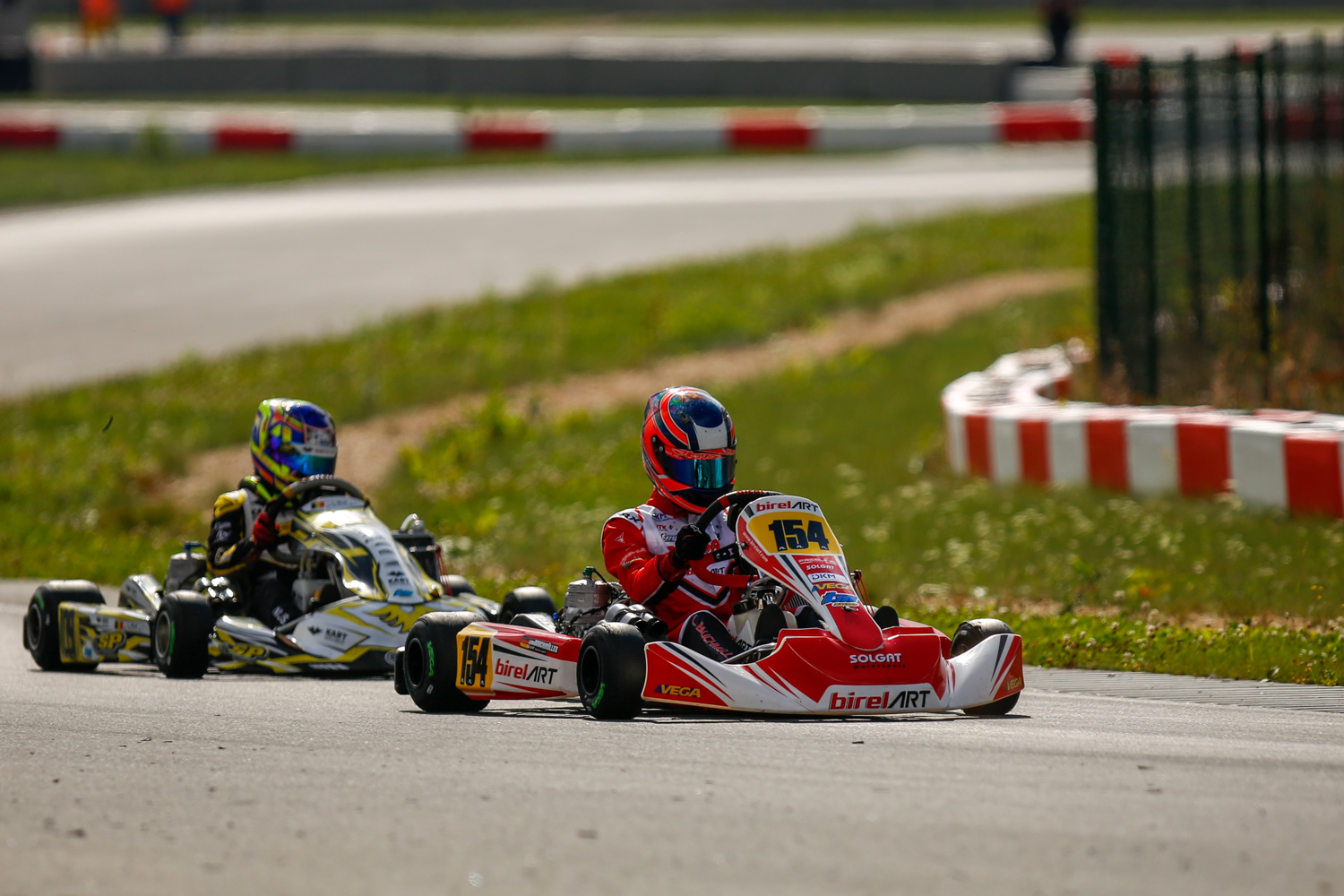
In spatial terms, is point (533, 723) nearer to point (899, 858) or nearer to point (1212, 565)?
point (899, 858)

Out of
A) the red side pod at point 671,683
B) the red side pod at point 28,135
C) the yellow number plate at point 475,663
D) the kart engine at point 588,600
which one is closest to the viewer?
the red side pod at point 671,683

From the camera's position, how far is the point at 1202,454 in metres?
10.4

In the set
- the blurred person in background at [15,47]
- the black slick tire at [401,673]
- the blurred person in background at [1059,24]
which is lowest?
the black slick tire at [401,673]

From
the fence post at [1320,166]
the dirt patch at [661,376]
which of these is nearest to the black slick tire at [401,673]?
the dirt patch at [661,376]

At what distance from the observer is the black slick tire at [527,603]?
862cm

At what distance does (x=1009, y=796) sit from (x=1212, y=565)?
4.67 meters

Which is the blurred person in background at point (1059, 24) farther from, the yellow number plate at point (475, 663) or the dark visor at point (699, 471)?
the yellow number plate at point (475, 663)

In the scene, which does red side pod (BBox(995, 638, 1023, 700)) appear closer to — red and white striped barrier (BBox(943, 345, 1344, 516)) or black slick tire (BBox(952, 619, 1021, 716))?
black slick tire (BBox(952, 619, 1021, 716))

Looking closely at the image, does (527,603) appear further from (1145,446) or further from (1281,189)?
(1281,189)

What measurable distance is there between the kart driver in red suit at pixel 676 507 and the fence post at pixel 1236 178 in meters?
5.90

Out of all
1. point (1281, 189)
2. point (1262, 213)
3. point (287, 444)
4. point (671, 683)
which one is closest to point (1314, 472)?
point (1262, 213)

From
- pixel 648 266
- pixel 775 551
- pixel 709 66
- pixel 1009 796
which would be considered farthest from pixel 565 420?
pixel 709 66

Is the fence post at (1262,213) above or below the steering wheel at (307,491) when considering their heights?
above

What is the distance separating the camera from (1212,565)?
30.2ft
